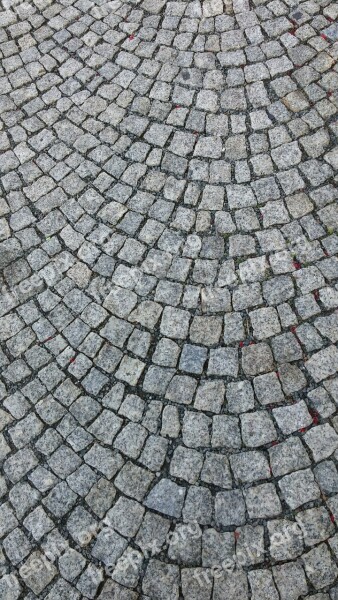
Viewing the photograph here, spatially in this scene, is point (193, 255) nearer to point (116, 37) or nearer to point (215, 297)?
point (215, 297)

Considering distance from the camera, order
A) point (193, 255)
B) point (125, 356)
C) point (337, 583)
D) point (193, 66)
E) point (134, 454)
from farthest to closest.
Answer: point (193, 66), point (193, 255), point (125, 356), point (134, 454), point (337, 583)

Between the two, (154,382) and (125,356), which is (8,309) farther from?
(154,382)

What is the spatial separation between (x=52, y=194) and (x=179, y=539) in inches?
109

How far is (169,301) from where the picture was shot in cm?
423

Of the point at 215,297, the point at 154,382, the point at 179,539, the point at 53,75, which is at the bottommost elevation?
the point at 179,539

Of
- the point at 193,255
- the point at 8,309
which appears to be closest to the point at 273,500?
the point at 193,255

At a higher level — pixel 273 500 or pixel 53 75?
pixel 53 75

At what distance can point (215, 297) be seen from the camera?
4.19 metres

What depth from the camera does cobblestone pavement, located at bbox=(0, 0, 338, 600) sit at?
3553mm

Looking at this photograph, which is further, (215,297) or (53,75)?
(53,75)

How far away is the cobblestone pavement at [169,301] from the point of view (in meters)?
3.55

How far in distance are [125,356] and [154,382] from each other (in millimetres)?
284

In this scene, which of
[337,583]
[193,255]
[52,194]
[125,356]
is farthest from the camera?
[52,194]

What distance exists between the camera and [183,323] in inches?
163
